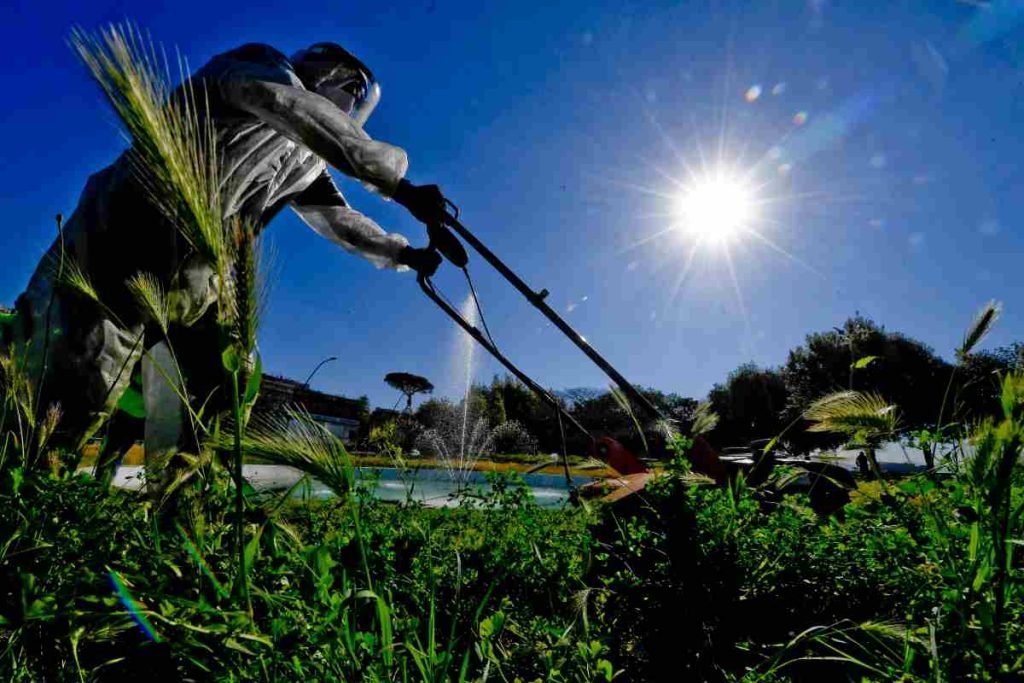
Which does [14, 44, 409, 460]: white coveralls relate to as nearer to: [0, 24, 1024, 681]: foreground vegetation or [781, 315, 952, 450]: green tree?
[0, 24, 1024, 681]: foreground vegetation

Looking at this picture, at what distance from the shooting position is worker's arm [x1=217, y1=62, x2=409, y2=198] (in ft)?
6.56

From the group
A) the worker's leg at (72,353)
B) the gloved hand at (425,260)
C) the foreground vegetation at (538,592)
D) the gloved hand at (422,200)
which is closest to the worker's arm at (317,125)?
the gloved hand at (422,200)

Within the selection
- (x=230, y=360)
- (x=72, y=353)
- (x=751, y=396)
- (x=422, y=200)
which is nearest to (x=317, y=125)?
(x=422, y=200)

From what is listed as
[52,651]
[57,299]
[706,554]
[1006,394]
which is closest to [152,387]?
[57,299]

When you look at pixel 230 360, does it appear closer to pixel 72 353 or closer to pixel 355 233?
pixel 72 353

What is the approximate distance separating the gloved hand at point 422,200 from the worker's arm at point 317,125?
0.92 ft

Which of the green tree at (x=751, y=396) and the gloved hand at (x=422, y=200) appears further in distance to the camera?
the green tree at (x=751, y=396)

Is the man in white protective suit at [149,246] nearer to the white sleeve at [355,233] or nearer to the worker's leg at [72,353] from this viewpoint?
the worker's leg at [72,353]

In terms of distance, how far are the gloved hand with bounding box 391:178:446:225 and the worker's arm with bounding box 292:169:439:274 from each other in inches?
13.7

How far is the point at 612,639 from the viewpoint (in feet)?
3.29

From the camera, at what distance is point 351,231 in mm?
3080

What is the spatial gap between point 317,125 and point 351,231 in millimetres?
1115

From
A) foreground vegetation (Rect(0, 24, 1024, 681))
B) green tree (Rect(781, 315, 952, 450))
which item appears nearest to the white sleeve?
foreground vegetation (Rect(0, 24, 1024, 681))

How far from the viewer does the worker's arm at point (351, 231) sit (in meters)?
2.90
